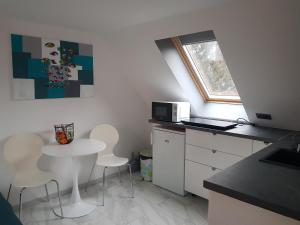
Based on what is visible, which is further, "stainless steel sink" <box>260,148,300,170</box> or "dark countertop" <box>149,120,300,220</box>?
"stainless steel sink" <box>260,148,300,170</box>

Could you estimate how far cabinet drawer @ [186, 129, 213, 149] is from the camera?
8.68ft

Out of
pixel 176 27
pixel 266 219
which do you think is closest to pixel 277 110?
pixel 176 27

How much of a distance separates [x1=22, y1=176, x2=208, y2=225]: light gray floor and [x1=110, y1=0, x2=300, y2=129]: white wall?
124 cm

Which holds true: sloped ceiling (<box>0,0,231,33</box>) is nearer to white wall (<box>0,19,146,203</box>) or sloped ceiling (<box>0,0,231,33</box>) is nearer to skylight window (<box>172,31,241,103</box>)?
white wall (<box>0,19,146,203</box>)

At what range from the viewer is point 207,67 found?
3.05m

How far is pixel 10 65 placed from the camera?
97.4 inches

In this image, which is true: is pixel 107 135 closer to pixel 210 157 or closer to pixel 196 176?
pixel 196 176

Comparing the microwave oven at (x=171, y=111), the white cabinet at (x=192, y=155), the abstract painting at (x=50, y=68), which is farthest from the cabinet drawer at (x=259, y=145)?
the abstract painting at (x=50, y=68)

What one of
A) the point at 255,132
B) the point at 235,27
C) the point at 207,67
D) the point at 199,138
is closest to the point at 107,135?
the point at 199,138

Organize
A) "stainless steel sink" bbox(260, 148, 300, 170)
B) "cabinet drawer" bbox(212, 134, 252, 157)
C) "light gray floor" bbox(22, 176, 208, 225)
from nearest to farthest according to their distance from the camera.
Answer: "stainless steel sink" bbox(260, 148, 300, 170) < "cabinet drawer" bbox(212, 134, 252, 157) < "light gray floor" bbox(22, 176, 208, 225)

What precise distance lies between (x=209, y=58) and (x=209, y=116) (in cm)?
77

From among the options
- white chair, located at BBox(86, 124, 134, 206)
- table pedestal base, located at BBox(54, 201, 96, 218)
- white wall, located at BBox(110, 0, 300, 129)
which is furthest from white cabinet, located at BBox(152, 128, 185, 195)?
table pedestal base, located at BBox(54, 201, 96, 218)

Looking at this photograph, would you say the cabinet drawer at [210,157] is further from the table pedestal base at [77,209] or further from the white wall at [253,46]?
the table pedestal base at [77,209]

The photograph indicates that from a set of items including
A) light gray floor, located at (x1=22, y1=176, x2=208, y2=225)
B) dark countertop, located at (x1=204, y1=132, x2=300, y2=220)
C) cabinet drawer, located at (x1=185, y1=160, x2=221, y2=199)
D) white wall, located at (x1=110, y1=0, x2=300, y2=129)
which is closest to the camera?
dark countertop, located at (x1=204, y1=132, x2=300, y2=220)
